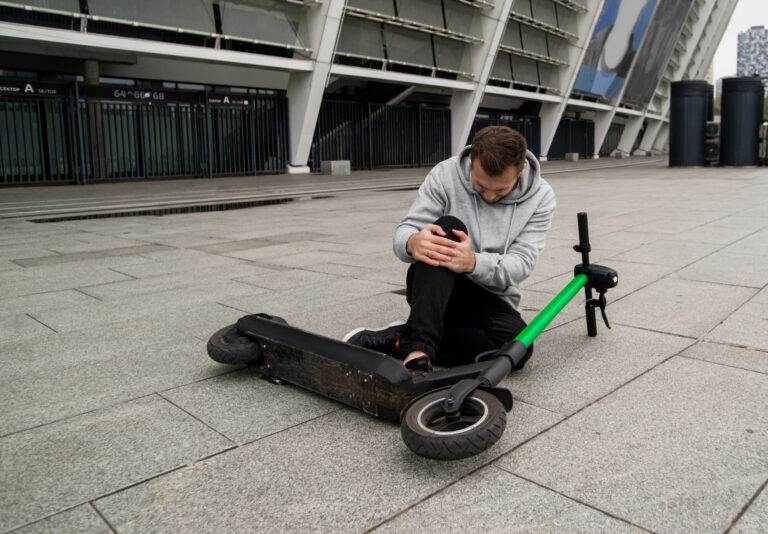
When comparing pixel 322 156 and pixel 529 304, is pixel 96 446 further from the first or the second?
pixel 322 156

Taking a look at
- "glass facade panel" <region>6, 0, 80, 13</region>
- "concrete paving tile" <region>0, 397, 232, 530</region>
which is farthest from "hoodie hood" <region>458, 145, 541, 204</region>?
"glass facade panel" <region>6, 0, 80, 13</region>

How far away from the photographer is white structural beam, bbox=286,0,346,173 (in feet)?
62.5

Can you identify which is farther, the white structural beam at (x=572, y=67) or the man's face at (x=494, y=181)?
the white structural beam at (x=572, y=67)

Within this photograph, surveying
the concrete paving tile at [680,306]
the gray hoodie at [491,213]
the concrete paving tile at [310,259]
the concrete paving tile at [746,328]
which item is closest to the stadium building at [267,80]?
the concrete paving tile at [310,259]

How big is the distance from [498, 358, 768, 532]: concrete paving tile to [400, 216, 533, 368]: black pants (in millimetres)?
552

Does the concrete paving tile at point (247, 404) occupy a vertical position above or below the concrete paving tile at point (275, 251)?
below

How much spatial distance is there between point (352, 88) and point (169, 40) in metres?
8.74

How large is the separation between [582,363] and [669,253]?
10.9ft

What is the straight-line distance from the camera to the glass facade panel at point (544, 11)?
29.9 metres

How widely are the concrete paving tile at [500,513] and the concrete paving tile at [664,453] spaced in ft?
0.18

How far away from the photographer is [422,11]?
23.4 metres

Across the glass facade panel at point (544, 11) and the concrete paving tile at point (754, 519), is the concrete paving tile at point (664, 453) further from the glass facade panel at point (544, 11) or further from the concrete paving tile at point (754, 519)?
the glass facade panel at point (544, 11)

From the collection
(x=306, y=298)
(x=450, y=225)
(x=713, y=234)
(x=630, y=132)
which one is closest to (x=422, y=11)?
(x=713, y=234)

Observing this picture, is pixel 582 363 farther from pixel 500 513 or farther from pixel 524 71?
pixel 524 71
